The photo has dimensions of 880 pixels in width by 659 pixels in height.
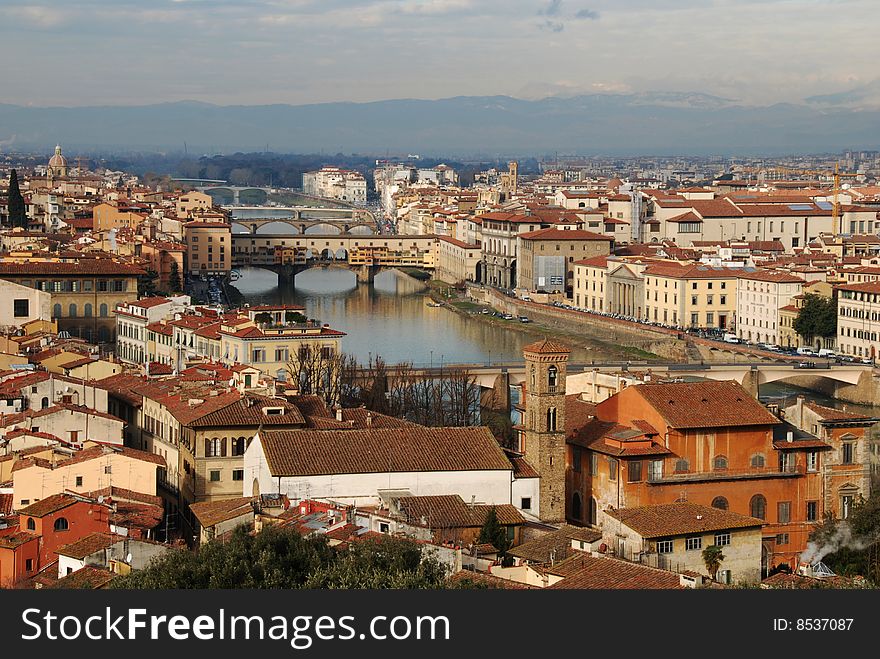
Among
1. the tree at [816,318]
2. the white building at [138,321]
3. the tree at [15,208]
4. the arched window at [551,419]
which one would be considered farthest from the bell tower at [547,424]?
the tree at [15,208]

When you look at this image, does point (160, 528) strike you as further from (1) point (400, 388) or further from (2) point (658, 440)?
(1) point (400, 388)

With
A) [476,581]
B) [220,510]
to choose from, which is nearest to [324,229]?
[220,510]

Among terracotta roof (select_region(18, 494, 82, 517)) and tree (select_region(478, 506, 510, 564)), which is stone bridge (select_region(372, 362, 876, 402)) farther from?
terracotta roof (select_region(18, 494, 82, 517))

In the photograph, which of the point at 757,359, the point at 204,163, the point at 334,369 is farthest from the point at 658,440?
the point at 204,163

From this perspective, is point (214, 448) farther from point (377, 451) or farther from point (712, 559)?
point (712, 559)

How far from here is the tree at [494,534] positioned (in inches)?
284

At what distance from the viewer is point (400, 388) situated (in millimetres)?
13852

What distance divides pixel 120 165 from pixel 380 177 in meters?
24.3

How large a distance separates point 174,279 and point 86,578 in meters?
18.9

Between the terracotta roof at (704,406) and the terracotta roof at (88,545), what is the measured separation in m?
3.20

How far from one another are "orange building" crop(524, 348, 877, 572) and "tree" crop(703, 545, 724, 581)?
147 cm

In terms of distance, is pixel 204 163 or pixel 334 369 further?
pixel 204 163

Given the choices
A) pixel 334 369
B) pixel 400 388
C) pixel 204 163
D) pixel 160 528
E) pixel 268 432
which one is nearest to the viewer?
pixel 160 528

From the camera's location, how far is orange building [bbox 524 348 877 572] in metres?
8.73
